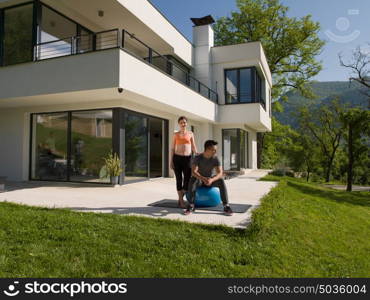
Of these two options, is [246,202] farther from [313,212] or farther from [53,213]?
[53,213]

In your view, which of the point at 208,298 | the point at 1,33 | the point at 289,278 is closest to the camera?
the point at 208,298

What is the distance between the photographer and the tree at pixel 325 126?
3219 centimetres

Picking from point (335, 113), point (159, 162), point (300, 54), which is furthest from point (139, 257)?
point (335, 113)

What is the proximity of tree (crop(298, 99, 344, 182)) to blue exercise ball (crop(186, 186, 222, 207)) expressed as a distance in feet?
99.8

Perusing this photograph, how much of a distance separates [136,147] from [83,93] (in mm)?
2815

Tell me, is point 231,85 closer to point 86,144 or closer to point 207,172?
point 86,144

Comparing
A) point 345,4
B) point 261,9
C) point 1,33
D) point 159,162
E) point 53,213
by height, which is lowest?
point 53,213

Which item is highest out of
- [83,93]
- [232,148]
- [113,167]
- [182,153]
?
[83,93]

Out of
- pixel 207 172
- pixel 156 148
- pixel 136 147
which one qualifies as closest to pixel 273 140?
pixel 156 148

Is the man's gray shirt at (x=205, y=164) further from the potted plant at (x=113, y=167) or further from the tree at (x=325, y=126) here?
the tree at (x=325, y=126)

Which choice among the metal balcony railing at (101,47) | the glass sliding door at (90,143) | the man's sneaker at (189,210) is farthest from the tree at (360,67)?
the man's sneaker at (189,210)

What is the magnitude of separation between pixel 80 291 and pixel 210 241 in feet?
5.69

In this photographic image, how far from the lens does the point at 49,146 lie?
10.0m

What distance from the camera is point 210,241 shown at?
3691 mm
